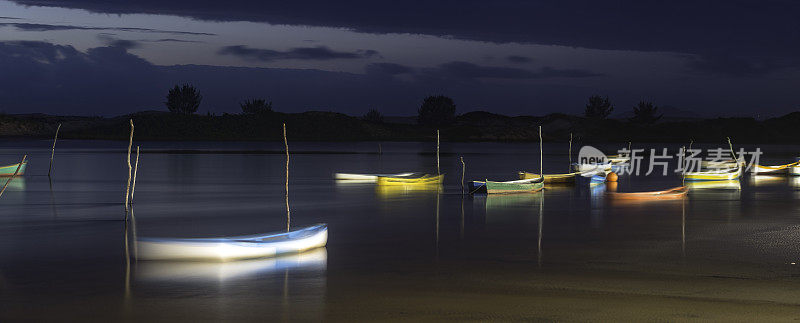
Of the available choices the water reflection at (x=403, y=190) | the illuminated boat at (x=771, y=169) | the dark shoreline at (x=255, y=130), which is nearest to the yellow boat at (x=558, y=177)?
the water reflection at (x=403, y=190)

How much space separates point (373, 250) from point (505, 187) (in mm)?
17015

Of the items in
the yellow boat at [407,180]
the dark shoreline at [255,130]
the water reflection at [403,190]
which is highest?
the dark shoreline at [255,130]

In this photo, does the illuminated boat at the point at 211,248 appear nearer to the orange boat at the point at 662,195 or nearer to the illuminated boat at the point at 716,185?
the orange boat at the point at 662,195

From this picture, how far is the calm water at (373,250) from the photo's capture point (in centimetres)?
1369

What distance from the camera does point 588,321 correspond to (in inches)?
480

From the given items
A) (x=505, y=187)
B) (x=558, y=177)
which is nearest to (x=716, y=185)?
(x=558, y=177)

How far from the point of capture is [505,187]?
36.1 meters

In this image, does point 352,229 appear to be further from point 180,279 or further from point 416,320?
point 416,320

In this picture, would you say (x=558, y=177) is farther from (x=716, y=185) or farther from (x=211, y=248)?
(x=211, y=248)

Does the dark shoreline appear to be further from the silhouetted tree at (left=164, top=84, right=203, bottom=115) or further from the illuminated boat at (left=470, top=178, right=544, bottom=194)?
the illuminated boat at (left=470, top=178, right=544, bottom=194)

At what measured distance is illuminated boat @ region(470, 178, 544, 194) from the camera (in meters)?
35.7

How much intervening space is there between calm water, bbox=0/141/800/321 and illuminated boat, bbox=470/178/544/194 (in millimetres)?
614

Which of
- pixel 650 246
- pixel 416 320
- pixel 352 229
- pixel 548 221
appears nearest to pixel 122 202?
pixel 352 229

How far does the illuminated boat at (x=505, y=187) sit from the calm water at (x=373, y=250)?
0.61 m
